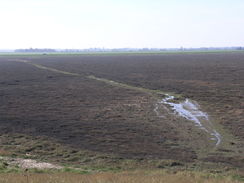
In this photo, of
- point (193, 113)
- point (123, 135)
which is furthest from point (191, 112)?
point (123, 135)

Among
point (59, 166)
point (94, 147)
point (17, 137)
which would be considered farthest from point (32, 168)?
point (17, 137)

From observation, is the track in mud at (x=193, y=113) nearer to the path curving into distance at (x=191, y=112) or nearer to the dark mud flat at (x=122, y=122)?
the path curving into distance at (x=191, y=112)

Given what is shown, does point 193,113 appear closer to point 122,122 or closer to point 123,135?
point 122,122

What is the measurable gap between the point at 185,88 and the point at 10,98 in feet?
77.7

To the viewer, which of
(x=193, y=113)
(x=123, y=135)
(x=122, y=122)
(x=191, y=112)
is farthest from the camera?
(x=191, y=112)

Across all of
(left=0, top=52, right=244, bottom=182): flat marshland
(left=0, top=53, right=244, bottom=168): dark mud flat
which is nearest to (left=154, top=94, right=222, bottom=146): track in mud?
(left=0, top=52, right=244, bottom=182): flat marshland

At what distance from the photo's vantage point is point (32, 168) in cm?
1650

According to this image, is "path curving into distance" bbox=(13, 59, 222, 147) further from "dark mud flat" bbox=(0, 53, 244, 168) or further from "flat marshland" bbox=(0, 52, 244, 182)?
"dark mud flat" bbox=(0, 53, 244, 168)

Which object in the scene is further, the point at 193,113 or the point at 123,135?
the point at 193,113

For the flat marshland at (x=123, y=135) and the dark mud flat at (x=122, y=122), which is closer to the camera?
the flat marshland at (x=123, y=135)

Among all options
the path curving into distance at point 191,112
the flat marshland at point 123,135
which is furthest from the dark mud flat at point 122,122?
the path curving into distance at point 191,112

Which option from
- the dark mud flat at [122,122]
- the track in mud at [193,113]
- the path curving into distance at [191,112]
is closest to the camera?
the dark mud flat at [122,122]

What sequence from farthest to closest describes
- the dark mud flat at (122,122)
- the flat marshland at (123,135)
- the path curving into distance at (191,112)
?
the path curving into distance at (191,112) → the dark mud flat at (122,122) → the flat marshland at (123,135)

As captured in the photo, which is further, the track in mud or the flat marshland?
the track in mud
